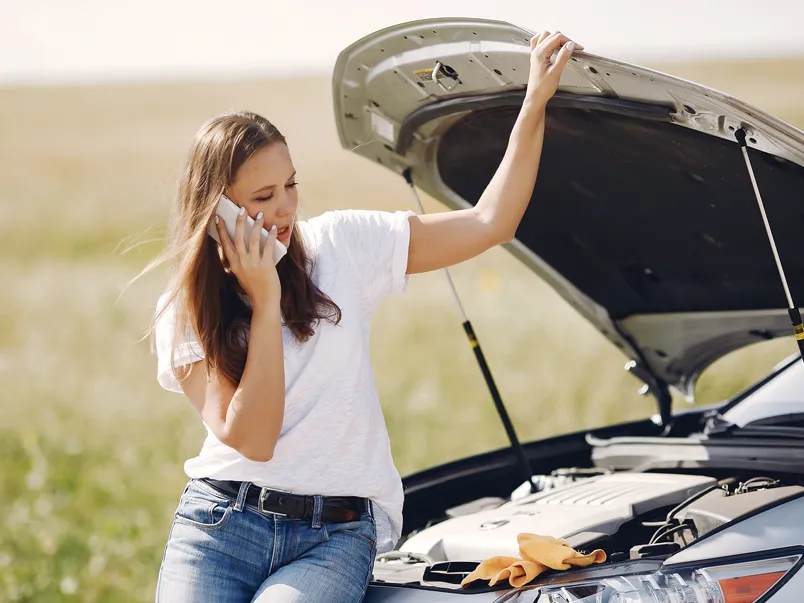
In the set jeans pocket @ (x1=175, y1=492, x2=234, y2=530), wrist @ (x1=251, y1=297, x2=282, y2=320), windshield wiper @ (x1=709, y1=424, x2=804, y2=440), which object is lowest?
jeans pocket @ (x1=175, y1=492, x2=234, y2=530)

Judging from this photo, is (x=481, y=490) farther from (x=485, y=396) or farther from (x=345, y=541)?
(x=485, y=396)

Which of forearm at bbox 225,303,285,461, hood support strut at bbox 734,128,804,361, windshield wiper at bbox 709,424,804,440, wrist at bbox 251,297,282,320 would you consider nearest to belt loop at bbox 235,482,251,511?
forearm at bbox 225,303,285,461

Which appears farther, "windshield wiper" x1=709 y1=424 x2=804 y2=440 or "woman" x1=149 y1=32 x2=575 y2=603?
"windshield wiper" x1=709 y1=424 x2=804 y2=440

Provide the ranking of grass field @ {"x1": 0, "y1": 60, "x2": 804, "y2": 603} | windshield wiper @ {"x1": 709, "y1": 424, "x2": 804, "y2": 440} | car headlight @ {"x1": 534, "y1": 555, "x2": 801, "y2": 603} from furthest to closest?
1. grass field @ {"x1": 0, "y1": 60, "x2": 804, "y2": 603}
2. windshield wiper @ {"x1": 709, "y1": 424, "x2": 804, "y2": 440}
3. car headlight @ {"x1": 534, "y1": 555, "x2": 801, "y2": 603}

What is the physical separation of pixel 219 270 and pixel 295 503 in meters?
0.65

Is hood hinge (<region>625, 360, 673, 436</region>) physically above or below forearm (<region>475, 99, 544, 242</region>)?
below

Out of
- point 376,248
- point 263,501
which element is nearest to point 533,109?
point 376,248

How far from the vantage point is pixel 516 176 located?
2.48 m

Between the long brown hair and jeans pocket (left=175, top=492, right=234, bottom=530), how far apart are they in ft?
1.02

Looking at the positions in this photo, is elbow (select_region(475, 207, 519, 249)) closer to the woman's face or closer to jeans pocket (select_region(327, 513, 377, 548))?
the woman's face

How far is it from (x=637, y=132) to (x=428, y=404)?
7184 millimetres

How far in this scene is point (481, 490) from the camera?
3.56 meters

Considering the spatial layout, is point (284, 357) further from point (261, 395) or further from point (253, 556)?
point (253, 556)

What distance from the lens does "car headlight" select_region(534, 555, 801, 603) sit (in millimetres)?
2091
